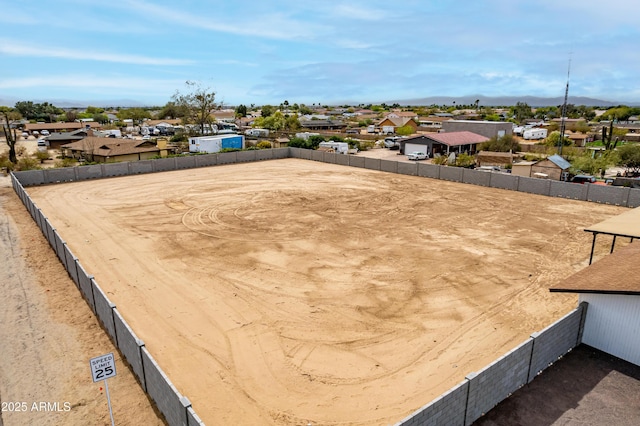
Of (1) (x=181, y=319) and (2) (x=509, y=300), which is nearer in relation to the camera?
(1) (x=181, y=319)

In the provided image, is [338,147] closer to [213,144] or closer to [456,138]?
[456,138]

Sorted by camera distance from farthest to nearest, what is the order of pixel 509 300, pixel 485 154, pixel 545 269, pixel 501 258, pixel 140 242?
pixel 485 154, pixel 140 242, pixel 501 258, pixel 545 269, pixel 509 300

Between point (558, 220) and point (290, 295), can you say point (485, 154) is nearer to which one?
point (558, 220)

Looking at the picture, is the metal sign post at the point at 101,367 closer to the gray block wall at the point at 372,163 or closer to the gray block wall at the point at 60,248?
the gray block wall at the point at 60,248

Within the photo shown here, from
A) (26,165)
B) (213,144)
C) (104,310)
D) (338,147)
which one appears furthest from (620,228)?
(213,144)

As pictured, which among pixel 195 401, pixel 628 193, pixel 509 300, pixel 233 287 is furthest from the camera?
pixel 628 193

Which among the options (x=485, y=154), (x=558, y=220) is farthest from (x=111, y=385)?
(x=485, y=154)

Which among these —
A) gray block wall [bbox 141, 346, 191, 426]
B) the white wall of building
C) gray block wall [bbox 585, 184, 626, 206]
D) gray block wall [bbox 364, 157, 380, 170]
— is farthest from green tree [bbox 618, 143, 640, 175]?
gray block wall [bbox 141, 346, 191, 426]
